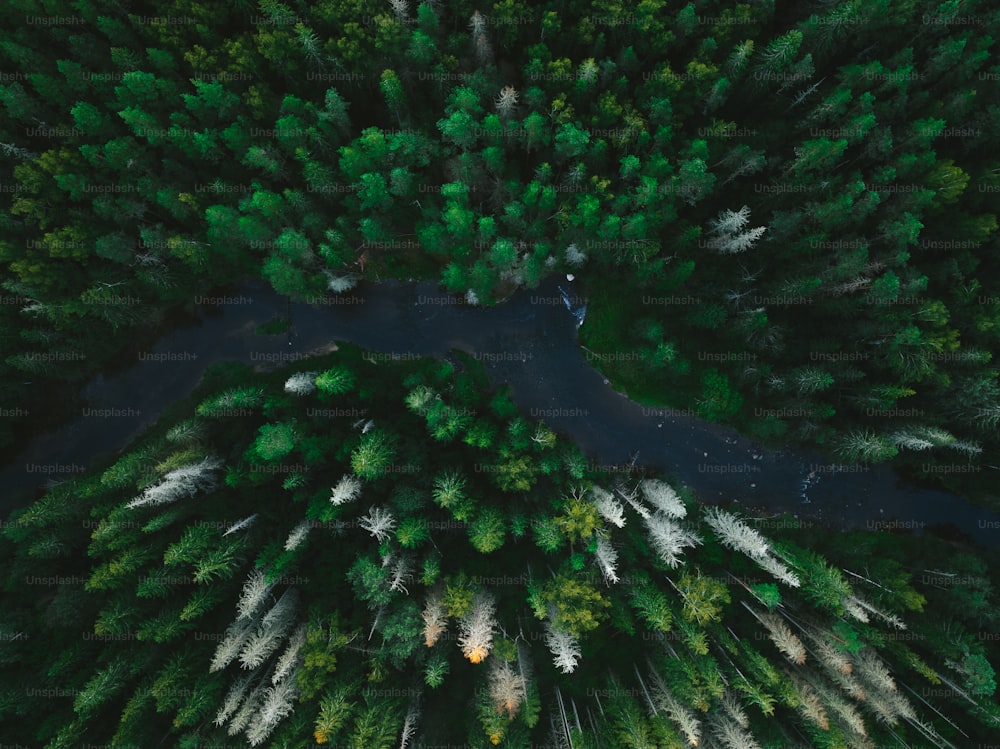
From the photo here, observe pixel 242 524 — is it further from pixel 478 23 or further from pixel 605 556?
pixel 478 23

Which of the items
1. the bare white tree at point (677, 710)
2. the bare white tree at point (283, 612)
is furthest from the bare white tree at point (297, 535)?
the bare white tree at point (677, 710)

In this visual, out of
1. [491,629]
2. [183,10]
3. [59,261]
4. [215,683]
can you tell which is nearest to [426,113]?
[183,10]

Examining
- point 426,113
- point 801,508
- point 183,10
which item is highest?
point 183,10

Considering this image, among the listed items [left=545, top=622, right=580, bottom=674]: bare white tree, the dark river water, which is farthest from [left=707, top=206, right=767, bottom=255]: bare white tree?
[left=545, top=622, right=580, bottom=674]: bare white tree

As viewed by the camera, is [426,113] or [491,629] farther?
[426,113]

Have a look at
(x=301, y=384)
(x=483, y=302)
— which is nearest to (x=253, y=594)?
(x=301, y=384)

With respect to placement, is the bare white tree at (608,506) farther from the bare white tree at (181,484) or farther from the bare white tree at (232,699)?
the bare white tree at (181,484)

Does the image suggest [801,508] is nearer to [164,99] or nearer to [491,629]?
[491,629]
